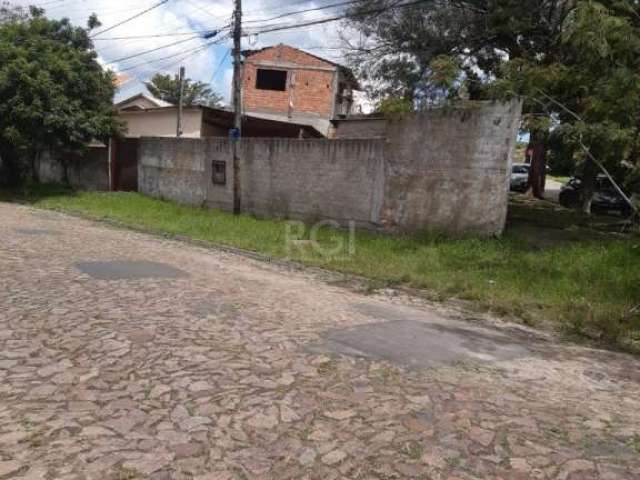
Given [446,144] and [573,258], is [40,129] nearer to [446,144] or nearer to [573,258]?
[446,144]

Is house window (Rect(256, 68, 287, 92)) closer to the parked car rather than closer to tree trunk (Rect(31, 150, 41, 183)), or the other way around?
tree trunk (Rect(31, 150, 41, 183))

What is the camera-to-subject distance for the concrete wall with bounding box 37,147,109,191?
2072cm

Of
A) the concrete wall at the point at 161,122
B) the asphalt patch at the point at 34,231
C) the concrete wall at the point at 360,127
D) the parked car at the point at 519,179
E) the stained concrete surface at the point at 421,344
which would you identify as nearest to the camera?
the stained concrete surface at the point at 421,344

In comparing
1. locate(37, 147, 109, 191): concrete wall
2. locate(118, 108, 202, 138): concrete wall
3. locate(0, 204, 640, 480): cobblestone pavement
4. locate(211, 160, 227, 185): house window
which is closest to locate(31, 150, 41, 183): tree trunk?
locate(37, 147, 109, 191): concrete wall

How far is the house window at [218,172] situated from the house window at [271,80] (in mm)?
13537

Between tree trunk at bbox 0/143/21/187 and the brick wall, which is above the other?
the brick wall

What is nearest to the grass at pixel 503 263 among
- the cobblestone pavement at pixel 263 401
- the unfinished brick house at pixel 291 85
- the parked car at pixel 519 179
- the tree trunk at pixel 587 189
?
the cobblestone pavement at pixel 263 401

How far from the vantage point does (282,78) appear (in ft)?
93.7

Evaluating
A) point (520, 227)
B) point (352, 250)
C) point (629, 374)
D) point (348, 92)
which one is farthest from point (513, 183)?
point (629, 374)

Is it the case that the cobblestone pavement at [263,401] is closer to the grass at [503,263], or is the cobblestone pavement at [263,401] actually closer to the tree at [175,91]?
the grass at [503,263]

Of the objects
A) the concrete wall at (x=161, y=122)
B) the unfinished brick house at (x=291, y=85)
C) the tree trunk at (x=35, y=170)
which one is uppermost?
the unfinished brick house at (x=291, y=85)

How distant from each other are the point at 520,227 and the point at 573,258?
2.94 meters

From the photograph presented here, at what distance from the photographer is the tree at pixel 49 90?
16.8m

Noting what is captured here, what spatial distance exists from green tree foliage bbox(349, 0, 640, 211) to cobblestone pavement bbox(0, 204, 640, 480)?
299 centimetres
